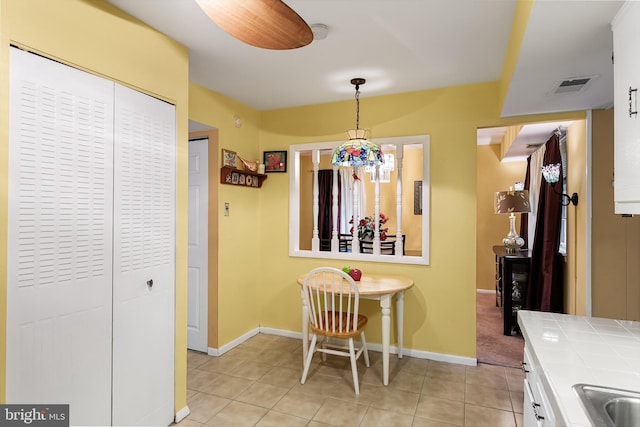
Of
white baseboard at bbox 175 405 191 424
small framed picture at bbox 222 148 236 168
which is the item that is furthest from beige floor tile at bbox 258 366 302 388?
small framed picture at bbox 222 148 236 168

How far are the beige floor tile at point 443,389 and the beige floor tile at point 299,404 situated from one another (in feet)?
2.72

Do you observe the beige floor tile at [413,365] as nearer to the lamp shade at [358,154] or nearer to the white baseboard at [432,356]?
the white baseboard at [432,356]

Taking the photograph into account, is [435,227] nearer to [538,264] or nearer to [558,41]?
[538,264]

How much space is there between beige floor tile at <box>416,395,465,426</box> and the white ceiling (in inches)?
86.6

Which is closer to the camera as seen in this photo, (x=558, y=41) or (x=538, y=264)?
(x=558, y=41)

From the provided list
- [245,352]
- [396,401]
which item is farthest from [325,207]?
[396,401]

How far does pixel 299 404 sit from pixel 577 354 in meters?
1.78

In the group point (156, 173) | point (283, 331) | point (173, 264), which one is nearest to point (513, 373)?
point (283, 331)

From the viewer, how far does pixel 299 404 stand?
2.45m

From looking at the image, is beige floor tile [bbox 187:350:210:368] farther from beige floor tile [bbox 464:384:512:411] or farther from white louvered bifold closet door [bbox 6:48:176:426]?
beige floor tile [bbox 464:384:512:411]

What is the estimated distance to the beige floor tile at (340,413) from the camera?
225 cm

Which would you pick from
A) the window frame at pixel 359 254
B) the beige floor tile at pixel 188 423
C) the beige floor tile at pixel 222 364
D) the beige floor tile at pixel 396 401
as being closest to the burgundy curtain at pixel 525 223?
the window frame at pixel 359 254

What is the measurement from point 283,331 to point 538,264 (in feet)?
9.25

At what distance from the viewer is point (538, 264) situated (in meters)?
A: 3.65
